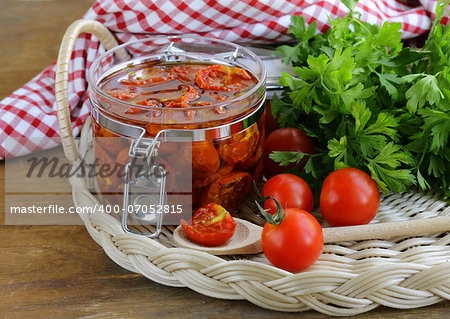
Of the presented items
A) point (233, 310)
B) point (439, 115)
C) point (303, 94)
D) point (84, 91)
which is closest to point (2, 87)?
point (84, 91)

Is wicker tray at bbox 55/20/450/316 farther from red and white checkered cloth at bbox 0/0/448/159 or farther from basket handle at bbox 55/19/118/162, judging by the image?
red and white checkered cloth at bbox 0/0/448/159

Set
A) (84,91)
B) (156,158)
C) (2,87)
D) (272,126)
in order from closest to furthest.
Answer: (156,158) → (272,126) → (84,91) → (2,87)

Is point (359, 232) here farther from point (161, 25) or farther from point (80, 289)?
point (161, 25)

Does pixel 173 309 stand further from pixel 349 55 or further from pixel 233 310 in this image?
pixel 349 55

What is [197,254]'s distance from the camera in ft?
3.59

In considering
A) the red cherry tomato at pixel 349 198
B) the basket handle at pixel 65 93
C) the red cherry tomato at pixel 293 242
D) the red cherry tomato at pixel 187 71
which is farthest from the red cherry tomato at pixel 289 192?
the basket handle at pixel 65 93

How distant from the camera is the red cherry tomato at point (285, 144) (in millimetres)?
1417

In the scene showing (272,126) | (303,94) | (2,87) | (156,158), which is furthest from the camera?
(2,87)

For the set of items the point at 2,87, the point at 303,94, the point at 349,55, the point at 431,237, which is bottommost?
the point at 2,87

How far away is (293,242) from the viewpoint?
108 cm

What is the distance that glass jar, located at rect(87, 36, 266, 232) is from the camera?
3.86 ft

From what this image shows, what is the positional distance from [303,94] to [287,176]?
188 mm

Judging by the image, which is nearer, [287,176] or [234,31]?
[287,176]

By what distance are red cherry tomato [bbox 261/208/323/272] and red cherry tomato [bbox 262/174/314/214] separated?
0.14 metres
